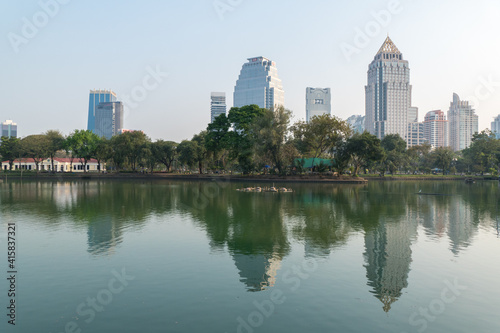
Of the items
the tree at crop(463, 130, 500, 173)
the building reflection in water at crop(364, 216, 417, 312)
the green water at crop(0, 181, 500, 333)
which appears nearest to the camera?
the green water at crop(0, 181, 500, 333)

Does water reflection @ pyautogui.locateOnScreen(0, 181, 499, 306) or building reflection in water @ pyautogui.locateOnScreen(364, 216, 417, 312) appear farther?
water reflection @ pyautogui.locateOnScreen(0, 181, 499, 306)

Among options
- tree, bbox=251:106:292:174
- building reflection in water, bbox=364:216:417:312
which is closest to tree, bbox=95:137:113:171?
tree, bbox=251:106:292:174

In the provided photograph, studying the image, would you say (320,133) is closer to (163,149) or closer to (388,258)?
(163,149)

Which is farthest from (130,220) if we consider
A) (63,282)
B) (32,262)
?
(63,282)

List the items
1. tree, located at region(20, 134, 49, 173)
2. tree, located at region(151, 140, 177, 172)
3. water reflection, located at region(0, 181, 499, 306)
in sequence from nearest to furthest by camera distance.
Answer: water reflection, located at region(0, 181, 499, 306) < tree, located at region(151, 140, 177, 172) < tree, located at region(20, 134, 49, 173)

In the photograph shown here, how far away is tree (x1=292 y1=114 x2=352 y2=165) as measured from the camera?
2734 inches

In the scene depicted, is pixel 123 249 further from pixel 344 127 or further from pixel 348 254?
pixel 344 127

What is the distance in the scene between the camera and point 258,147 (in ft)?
212

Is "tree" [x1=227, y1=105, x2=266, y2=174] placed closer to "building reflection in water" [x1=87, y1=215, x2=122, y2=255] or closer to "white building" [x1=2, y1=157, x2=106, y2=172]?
"building reflection in water" [x1=87, y1=215, x2=122, y2=255]

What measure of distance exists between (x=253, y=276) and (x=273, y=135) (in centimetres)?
5357

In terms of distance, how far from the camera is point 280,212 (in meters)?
26.1

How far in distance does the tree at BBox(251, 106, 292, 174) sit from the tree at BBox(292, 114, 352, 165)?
4.68 metres

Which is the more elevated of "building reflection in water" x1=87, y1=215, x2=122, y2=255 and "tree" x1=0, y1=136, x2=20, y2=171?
"tree" x1=0, y1=136, x2=20, y2=171

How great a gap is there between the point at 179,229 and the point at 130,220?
15.6 feet
